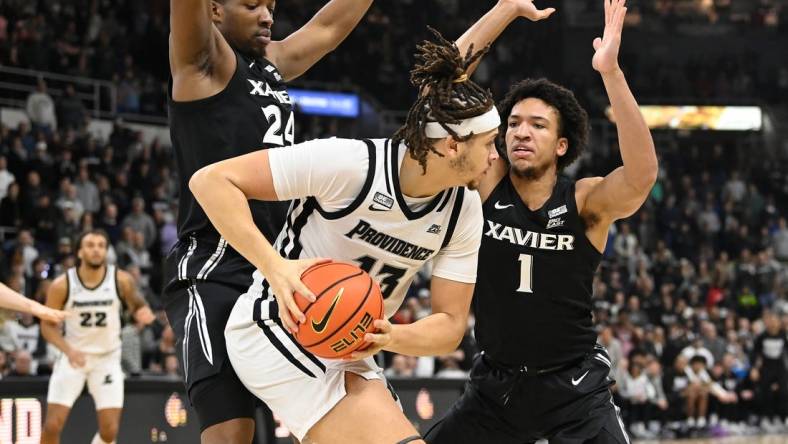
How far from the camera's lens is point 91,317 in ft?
30.7

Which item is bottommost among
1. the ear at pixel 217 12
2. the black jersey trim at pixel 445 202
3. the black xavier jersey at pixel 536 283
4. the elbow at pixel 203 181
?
the black xavier jersey at pixel 536 283

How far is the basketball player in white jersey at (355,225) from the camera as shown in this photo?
3.45 m

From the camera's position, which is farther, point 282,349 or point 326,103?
point 326,103

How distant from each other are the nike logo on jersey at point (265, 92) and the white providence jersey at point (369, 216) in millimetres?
590

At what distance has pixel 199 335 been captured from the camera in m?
3.90

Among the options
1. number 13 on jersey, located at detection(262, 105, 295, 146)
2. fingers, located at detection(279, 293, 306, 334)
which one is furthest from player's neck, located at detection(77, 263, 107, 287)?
fingers, located at detection(279, 293, 306, 334)

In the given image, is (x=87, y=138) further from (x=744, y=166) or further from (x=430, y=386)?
(x=744, y=166)

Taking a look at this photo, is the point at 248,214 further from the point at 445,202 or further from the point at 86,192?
the point at 86,192

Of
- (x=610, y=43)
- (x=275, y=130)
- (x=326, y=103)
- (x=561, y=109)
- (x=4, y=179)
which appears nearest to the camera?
(x=275, y=130)

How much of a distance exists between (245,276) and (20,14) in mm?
14820

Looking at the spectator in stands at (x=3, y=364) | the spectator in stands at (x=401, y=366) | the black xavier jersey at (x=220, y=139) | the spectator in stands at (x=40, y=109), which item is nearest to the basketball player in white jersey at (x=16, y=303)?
the black xavier jersey at (x=220, y=139)

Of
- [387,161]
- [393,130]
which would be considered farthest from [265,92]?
[393,130]

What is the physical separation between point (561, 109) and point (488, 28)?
509 mm

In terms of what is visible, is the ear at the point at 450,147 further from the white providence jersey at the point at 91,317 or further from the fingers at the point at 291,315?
the white providence jersey at the point at 91,317
